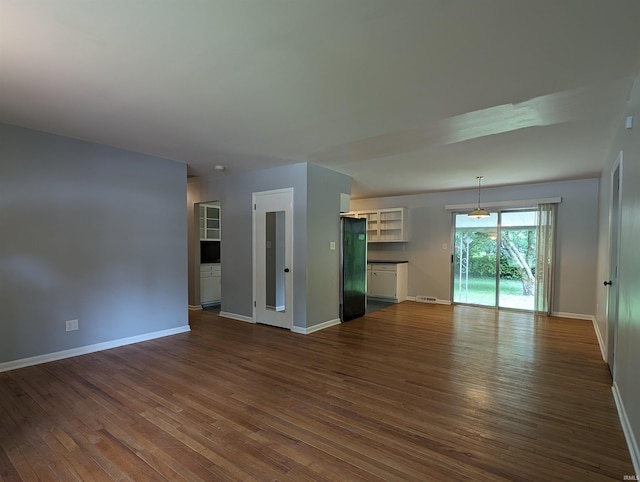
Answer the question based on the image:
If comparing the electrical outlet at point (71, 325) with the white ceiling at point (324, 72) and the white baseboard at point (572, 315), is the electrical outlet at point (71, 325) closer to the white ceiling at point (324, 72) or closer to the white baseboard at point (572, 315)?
the white ceiling at point (324, 72)

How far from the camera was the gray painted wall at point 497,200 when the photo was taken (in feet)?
19.2

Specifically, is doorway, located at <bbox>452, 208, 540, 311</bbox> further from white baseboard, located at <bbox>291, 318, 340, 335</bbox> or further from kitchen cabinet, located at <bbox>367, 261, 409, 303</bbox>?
white baseboard, located at <bbox>291, 318, 340, 335</bbox>

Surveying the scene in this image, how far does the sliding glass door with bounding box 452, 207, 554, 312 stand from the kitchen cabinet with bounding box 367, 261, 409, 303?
1147 millimetres

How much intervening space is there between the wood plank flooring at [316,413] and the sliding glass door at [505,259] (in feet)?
7.00

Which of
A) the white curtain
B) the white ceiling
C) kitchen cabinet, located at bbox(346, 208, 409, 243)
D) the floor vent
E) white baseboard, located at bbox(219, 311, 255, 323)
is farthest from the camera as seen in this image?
kitchen cabinet, located at bbox(346, 208, 409, 243)

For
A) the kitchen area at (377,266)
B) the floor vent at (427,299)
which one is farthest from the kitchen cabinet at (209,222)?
the floor vent at (427,299)

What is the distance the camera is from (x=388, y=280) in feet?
24.9

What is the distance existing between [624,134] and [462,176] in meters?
2.80

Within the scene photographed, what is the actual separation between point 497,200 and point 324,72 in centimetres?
576

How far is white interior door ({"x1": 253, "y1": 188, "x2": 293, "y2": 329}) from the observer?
503 cm

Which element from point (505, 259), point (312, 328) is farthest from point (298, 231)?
point (505, 259)

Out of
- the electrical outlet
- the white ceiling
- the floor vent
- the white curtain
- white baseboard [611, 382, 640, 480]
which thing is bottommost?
the floor vent

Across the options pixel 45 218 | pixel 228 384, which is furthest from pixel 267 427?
pixel 45 218

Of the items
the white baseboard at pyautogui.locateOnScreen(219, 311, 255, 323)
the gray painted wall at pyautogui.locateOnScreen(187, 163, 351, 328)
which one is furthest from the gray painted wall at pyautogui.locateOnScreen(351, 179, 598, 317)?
the white baseboard at pyautogui.locateOnScreen(219, 311, 255, 323)
